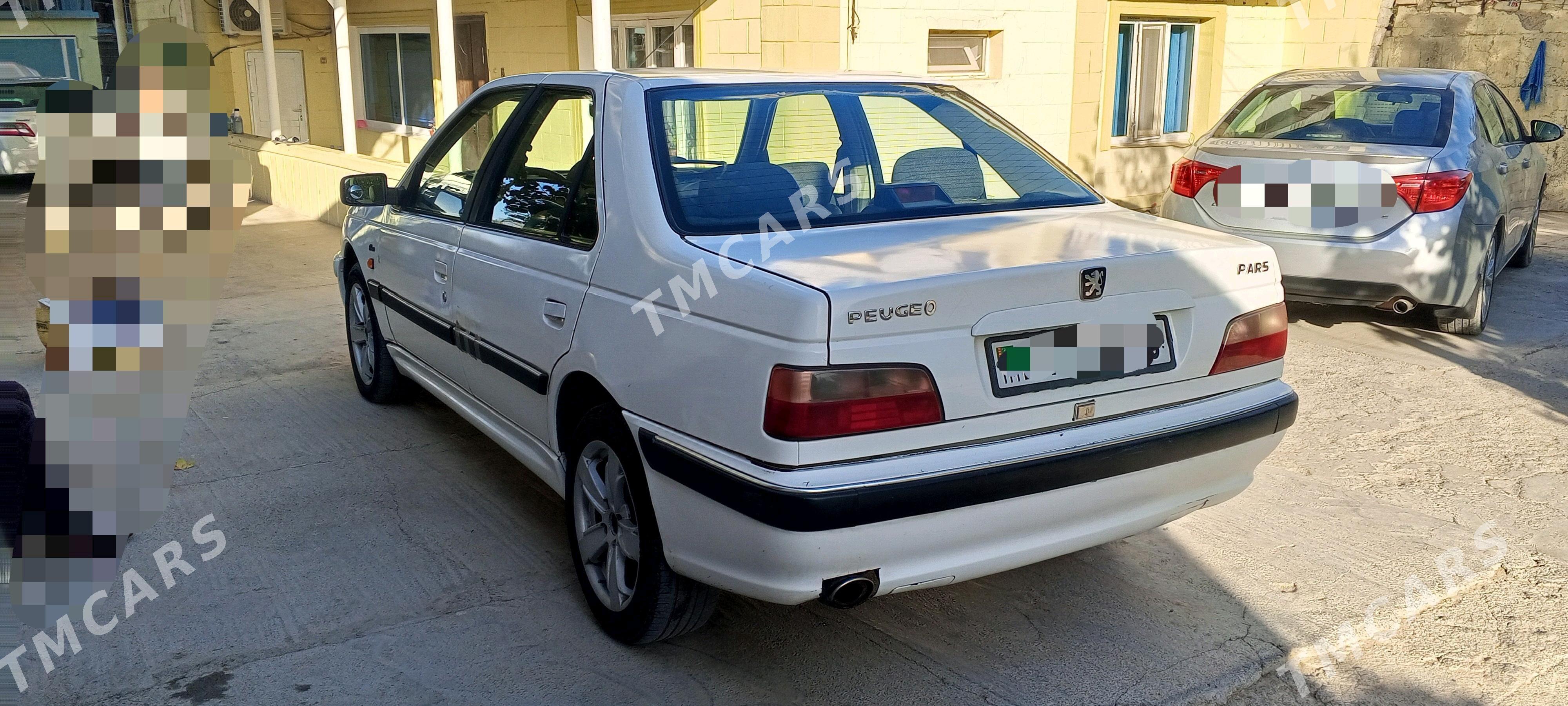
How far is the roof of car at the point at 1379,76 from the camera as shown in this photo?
689cm

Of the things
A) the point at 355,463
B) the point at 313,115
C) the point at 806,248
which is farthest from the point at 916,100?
the point at 313,115

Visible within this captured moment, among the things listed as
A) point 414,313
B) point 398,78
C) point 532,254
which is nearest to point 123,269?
point 532,254

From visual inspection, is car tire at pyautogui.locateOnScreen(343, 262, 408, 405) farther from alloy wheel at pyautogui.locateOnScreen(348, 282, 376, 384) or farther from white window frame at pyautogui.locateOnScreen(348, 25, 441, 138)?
white window frame at pyautogui.locateOnScreen(348, 25, 441, 138)

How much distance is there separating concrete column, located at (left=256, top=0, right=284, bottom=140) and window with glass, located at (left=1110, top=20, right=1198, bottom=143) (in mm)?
9327

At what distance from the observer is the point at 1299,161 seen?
6355 millimetres

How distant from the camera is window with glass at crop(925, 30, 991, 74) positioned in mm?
9805

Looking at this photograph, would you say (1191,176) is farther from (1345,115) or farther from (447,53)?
(447,53)

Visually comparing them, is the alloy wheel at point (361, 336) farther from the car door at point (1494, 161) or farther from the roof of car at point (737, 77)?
the car door at point (1494, 161)

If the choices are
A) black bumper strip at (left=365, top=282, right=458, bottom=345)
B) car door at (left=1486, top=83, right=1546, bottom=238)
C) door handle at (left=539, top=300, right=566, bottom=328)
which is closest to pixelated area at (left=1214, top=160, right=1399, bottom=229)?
car door at (left=1486, top=83, right=1546, bottom=238)

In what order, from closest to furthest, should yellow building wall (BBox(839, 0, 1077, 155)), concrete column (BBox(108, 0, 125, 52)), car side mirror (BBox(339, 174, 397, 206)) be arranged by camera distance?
car side mirror (BBox(339, 174, 397, 206)), yellow building wall (BBox(839, 0, 1077, 155)), concrete column (BBox(108, 0, 125, 52))

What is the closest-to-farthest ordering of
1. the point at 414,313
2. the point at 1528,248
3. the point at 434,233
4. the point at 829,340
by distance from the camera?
the point at 829,340 → the point at 434,233 → the point at 414,313 → the point at 1528,248

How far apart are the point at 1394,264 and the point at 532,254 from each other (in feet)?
15.3

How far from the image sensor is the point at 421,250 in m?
4.41
